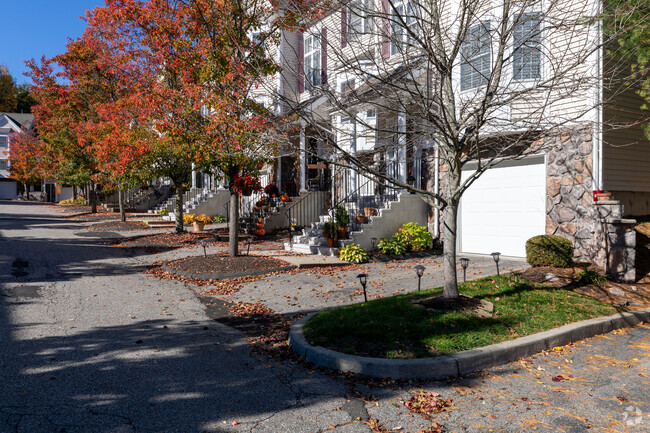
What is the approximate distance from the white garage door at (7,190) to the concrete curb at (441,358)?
69.7 metres

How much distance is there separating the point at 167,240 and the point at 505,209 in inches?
458

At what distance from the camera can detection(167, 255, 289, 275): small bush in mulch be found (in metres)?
10.5

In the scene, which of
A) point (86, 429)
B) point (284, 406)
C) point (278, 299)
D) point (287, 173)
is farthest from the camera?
point (287, 173)

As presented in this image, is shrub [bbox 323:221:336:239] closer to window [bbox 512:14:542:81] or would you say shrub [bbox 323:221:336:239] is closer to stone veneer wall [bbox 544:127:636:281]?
stone veneer wall [bbox 544:127:636:281]

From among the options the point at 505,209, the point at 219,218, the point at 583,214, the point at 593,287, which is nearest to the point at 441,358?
the point at 593,287

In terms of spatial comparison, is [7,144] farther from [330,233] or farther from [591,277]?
[591,277]

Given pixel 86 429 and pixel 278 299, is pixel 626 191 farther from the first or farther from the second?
pixel 86 429

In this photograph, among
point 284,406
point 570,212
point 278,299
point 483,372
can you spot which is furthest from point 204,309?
point 570,212

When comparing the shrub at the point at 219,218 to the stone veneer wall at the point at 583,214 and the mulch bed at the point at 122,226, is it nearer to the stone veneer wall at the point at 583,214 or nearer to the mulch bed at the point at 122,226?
the mulch bed at the point at 122,226

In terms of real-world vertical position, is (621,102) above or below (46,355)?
above

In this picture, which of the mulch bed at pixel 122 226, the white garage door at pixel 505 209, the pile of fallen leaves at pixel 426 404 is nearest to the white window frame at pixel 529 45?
the white garage door at pixel 505 209

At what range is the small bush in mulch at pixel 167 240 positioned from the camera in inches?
611

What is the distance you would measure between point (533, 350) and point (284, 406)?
3.21 metres

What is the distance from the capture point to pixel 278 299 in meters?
8.29
